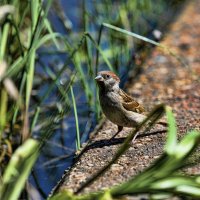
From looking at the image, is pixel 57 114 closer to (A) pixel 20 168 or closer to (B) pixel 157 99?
(B) pixel 157 99

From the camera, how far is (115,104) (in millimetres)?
→ 4855

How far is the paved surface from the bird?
0.48 feet

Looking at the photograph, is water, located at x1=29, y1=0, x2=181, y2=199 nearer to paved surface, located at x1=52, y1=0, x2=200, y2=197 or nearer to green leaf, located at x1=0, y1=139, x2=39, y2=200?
paved surface, located at x1=52, y1=0, x2=200, y2=197

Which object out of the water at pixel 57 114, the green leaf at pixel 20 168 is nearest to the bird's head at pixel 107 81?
the water at pixel 57 114

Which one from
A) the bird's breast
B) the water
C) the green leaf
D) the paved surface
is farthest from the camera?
the water

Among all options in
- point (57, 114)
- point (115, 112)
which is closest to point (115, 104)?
point (115, 112)

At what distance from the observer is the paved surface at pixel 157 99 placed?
164 inches

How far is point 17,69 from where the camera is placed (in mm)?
4176

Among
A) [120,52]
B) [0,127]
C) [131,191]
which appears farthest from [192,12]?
[131,191]

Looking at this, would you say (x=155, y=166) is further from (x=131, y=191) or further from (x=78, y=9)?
(x=78, y=9)

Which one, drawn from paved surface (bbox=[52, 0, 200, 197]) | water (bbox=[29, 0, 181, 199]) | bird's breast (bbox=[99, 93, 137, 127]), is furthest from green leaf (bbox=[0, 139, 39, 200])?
bird's breast (bbox=[99, 93, 137, 127])

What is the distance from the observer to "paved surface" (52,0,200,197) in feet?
13.6

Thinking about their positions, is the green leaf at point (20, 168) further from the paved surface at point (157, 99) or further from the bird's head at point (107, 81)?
the bird's head at point (107, 81)

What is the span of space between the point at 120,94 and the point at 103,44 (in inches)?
105
